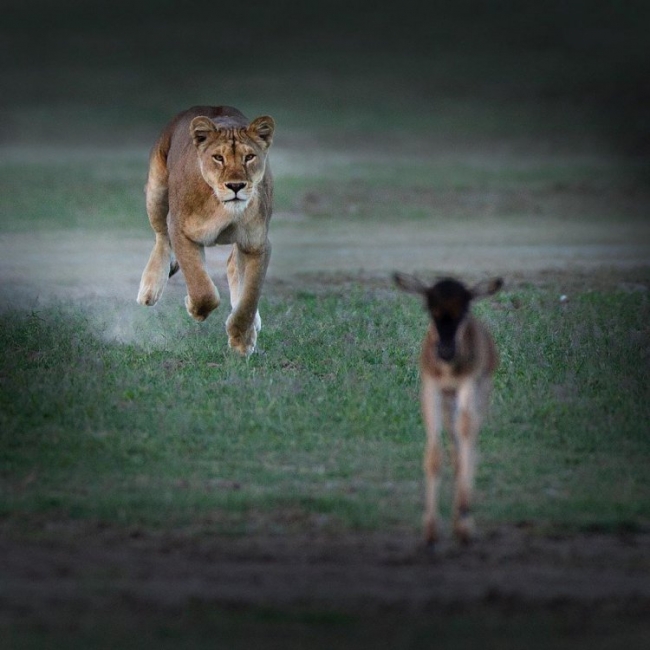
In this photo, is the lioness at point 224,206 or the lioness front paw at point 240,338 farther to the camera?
the lioness front paw at point 240,338

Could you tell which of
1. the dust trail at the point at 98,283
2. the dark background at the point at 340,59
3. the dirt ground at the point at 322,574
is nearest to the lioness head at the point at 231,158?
the dust trail at the point at 98,283

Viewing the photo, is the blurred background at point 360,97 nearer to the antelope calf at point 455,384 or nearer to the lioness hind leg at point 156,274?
the lioness hind leg at point 156,274

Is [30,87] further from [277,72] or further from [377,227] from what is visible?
[377,227]

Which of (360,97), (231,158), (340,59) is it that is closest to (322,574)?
(231,158)

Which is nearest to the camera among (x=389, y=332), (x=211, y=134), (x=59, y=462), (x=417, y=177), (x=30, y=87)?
(x=59, y=462)

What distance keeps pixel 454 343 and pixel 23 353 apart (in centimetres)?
497

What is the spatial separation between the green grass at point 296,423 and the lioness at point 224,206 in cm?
37

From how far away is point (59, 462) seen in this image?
28.4 ft

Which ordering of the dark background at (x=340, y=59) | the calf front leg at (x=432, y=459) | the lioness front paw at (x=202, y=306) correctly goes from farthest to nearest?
the dark background at (x=340, y=59)
the lioness front paw at (x=202, y=306)
the calf front leg at (x=432, y=459)

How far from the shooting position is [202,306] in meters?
11.6

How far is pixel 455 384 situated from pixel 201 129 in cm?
446

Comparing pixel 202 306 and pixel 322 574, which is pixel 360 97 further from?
pixel 322 574

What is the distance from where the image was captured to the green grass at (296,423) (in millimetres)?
7867

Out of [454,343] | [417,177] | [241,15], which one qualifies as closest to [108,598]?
[454,343]
